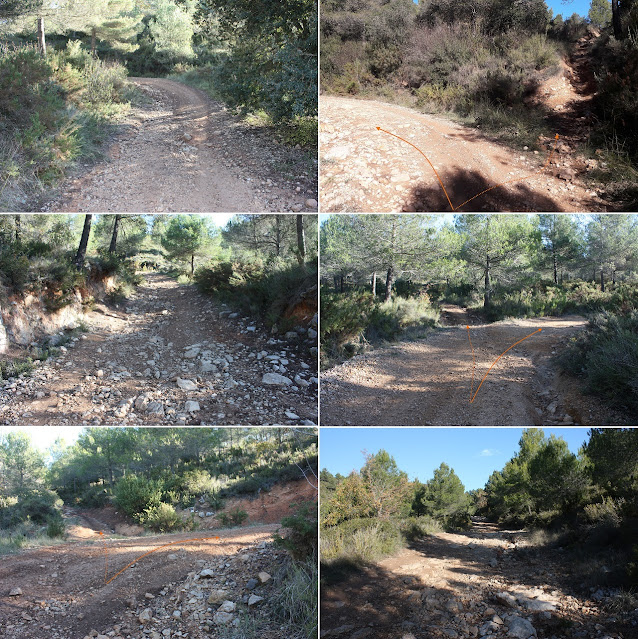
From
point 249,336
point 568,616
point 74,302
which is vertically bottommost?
point 568,616

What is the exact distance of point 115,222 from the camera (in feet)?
25.2

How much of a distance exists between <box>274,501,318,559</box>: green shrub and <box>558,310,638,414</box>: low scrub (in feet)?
10.9

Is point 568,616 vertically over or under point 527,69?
under

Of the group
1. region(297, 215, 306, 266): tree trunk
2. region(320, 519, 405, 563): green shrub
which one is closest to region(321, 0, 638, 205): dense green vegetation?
region(297, 215, 306, 266): tree trunk

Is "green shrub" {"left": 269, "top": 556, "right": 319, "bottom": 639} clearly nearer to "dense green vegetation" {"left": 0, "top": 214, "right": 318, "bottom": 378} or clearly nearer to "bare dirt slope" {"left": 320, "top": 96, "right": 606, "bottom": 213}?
"dense green vegetation" {"left": 0, "top": 214, "right": 318, "bottom": 378}

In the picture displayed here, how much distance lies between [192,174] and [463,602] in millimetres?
6885

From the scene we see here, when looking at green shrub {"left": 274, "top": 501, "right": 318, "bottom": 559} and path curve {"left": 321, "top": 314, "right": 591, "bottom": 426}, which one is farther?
green shrub {"left": 274, "top": 501, "right": 318, "bottom": 559}

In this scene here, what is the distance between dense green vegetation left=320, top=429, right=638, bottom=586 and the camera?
4.84 metres

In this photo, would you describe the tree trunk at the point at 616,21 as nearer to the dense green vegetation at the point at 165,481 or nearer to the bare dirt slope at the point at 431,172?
the bare dirt slope at the point at 431,172

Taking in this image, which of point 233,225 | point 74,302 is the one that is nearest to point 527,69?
point 233,225

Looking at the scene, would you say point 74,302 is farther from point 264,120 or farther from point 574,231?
point 574,231

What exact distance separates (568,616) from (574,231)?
4.25 metres

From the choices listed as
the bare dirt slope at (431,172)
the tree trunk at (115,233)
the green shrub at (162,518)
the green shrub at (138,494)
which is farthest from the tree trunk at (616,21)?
the green shrub at (162,518)

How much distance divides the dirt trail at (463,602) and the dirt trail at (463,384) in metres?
1.92
